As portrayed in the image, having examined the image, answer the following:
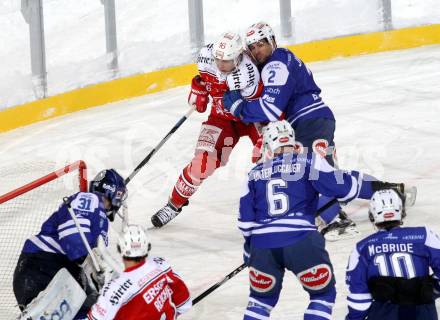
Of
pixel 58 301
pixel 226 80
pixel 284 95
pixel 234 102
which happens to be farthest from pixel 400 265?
pixel 226 80

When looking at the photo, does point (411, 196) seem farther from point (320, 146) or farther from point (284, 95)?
point (284, 95)

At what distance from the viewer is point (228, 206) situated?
7145 millimetres

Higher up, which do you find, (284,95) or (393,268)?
(284,95)

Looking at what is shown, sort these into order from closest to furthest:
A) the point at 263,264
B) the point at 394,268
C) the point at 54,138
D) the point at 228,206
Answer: the point at 394,268 → the point at 263,264 → the point at 228,206 → the point at 54,138

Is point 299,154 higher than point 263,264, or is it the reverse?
point 299,154

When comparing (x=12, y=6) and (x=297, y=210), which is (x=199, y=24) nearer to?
(x=12, y=6)

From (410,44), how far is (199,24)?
6.59 ft

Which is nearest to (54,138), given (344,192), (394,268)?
(344,192)

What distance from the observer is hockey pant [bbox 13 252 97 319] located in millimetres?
4762

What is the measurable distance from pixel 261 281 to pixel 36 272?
997mm

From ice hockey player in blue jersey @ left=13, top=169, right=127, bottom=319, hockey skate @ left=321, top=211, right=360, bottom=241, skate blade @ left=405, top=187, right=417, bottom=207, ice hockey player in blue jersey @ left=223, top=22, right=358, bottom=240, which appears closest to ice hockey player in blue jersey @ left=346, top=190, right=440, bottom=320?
ice hockey player in blue jersey @ left=13, top=169, right=127, bottom=319

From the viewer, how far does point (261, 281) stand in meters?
4.54

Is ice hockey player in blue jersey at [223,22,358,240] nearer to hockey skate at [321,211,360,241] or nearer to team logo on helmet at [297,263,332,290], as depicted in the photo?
hockey skate at [321,211,360,241]

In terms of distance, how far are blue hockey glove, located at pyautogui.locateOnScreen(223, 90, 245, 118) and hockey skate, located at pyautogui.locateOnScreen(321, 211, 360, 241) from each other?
2.62 feet
